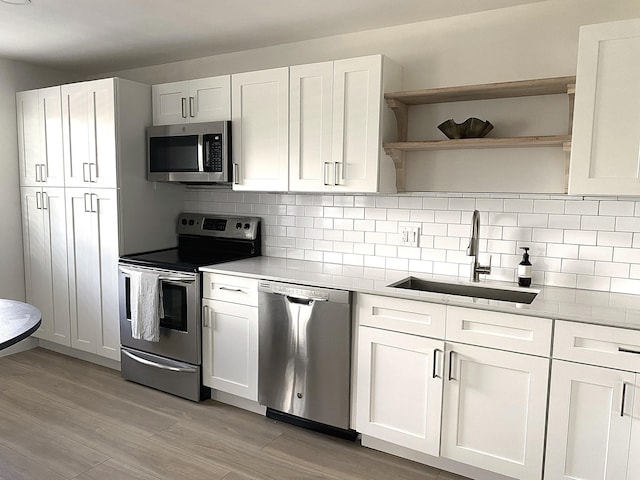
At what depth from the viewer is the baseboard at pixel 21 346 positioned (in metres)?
4.06

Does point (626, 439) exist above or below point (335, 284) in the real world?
below

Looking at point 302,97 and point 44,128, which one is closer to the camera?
point 302,97

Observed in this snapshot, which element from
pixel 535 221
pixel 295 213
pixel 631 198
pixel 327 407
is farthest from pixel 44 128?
pixel 631 198

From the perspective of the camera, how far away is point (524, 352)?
2160 mm

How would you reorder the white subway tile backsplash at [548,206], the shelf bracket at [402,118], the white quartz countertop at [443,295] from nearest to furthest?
the white quartz countertop at [443,295] → the white subway tile backsplash at [548,206] → the shelf bracket at [402,118]

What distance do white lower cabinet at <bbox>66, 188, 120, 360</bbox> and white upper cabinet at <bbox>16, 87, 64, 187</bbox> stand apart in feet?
0.96

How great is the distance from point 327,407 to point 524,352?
1.09 metres

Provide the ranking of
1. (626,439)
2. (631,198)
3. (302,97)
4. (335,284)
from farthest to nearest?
(302,97), (335,284), (631,198), (626,439)

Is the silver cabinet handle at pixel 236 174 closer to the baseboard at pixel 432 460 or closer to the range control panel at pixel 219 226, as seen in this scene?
the range control panel at pixel 219 226

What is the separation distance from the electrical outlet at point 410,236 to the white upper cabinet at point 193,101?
4.48 feet

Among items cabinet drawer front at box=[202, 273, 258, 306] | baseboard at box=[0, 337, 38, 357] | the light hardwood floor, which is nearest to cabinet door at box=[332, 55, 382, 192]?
cabinet drawer front at box=[202, 273, 258, 306]

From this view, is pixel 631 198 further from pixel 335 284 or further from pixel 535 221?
pixel 335 284

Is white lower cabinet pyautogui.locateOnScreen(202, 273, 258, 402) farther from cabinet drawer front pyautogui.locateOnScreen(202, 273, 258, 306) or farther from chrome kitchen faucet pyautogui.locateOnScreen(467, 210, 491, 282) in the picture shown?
chrome kitchen faucet pyautogui.locateOnScreen(467, 210, 491, 282)

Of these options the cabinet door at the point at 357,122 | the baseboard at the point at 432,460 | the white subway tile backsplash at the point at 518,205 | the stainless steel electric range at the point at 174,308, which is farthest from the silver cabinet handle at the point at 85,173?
the white subway tile backsplash at the point at 518,205
